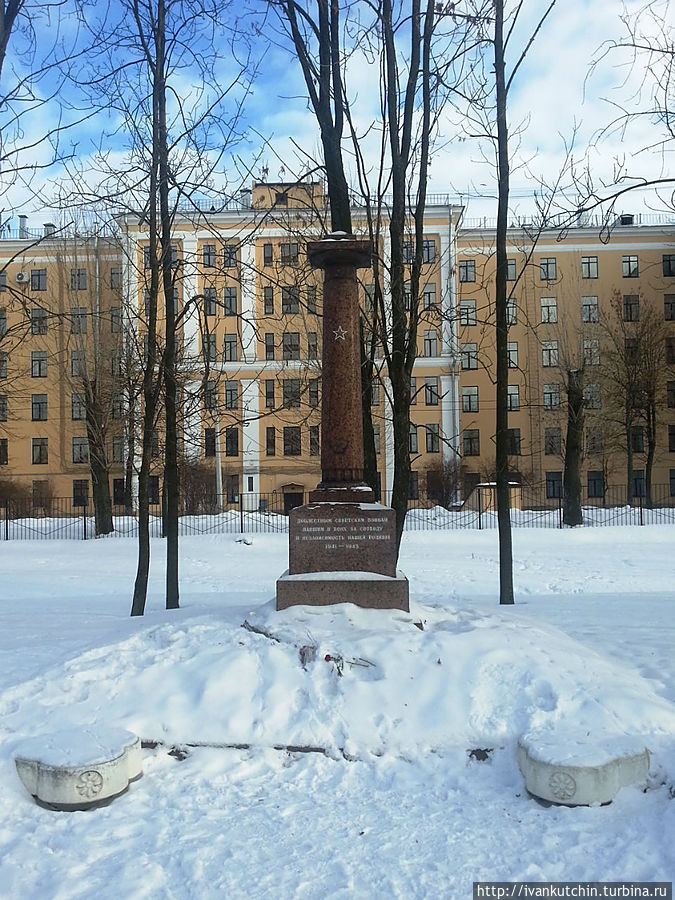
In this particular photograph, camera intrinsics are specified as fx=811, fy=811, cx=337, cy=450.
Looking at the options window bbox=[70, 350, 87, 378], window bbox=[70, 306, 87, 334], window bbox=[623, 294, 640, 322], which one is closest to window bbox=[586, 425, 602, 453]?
window bbox=[623, 294, 640, 322]

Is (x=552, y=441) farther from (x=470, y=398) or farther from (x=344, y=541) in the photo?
(x=344, y=541)

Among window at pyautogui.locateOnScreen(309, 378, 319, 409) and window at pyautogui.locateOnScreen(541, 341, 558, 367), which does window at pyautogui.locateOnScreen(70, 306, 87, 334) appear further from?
window at pyautogui.locateOnScreen(541, 341, 558, 367)

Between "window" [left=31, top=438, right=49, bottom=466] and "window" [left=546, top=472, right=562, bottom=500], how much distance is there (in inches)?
1158

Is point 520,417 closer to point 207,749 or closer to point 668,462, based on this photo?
point 668,462

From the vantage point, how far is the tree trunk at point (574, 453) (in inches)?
1131

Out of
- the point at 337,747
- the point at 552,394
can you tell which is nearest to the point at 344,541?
the point at 337,747

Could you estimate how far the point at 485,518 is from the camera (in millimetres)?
29062

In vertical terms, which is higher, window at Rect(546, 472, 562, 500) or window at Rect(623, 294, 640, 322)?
window at Rect(623, 294, 640, 322)

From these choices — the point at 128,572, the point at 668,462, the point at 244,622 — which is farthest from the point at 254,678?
the point at 668,462

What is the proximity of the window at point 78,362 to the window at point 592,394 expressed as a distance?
18.6 m

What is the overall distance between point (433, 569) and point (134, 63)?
12.1 meters

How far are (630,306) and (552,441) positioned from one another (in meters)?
9.01

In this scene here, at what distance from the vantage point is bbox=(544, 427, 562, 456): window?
1725 inches

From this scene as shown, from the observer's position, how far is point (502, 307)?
11680 mm
